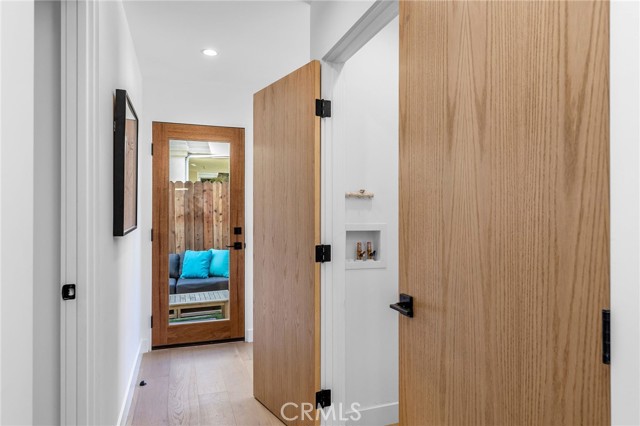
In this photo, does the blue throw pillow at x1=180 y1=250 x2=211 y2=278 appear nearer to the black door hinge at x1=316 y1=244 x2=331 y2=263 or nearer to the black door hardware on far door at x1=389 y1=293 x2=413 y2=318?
the black door hinge at x1=316 y1=244 x2=331 y2=263

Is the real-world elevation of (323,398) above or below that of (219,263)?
below

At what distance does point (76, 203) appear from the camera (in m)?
1.50

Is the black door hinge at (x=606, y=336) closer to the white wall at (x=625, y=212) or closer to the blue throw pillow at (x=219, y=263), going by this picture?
the white wall at (x=625, y=212)

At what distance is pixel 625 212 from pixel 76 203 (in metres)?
1.65

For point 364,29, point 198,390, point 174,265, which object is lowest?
point 198,390

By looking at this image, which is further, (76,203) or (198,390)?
(198,390)

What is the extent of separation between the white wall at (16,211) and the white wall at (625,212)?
3.74 feet

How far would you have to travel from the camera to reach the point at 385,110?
2.43 meters

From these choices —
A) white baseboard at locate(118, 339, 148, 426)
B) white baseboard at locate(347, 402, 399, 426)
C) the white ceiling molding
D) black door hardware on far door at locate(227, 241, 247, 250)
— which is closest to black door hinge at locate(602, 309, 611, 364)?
the white ceiling molding

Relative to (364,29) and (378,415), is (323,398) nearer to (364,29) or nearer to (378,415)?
(378,415)

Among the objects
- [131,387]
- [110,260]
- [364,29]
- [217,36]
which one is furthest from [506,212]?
[131,387]

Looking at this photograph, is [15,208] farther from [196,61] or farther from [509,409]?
[196,61]

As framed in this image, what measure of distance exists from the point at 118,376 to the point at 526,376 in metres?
2.18

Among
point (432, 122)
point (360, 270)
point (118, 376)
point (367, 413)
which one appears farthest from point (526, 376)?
point (118, 376)
